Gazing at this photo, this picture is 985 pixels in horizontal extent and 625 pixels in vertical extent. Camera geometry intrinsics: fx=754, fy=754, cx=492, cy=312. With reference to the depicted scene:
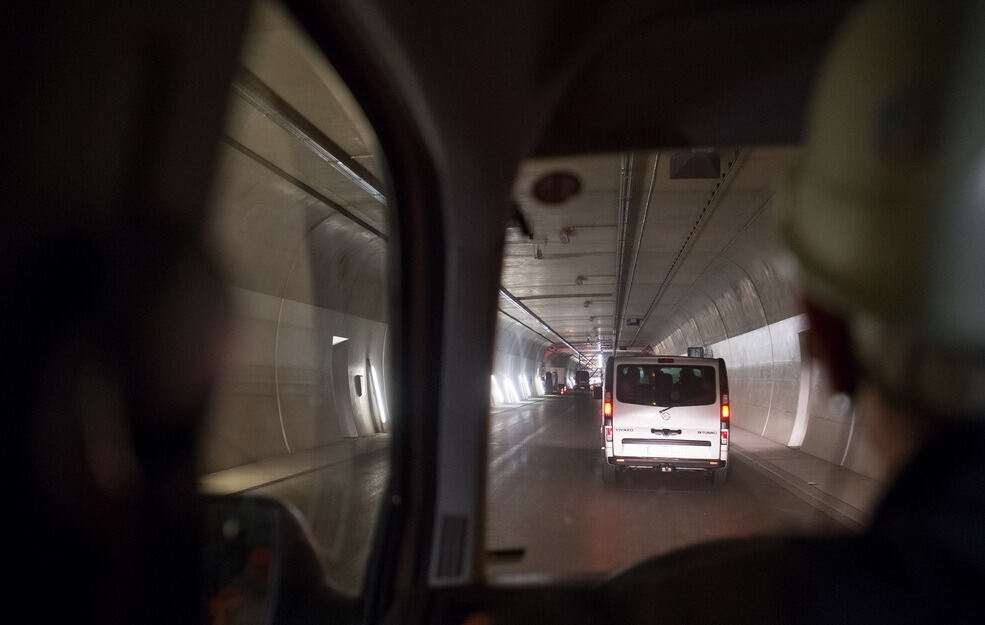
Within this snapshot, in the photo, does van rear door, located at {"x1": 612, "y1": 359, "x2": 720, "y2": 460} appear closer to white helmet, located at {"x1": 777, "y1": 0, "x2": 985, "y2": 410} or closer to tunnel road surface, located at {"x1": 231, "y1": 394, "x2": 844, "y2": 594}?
tunnel road surface, located at {"x1": 231, "y1": 394, "x2": 844, "y2": 594}

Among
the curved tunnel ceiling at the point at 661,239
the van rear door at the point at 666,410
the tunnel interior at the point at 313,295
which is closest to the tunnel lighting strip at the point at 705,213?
the curved tunnel ceiling at the point at 661,239

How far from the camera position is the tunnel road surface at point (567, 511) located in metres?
3.27

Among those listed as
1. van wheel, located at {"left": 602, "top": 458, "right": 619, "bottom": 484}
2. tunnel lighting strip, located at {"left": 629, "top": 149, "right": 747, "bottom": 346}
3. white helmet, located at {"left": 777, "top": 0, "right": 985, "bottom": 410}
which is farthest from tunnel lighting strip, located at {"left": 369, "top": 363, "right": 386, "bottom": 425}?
van wheel, located at {"left": 602, "top": 458, "right": 619, "bottom": 484}

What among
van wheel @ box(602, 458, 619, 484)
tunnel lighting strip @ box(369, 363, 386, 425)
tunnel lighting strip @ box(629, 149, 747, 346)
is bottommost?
van wheel @ box(602, 458, 619, 484)

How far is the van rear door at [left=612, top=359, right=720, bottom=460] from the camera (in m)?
13.7

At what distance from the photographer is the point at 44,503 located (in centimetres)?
108

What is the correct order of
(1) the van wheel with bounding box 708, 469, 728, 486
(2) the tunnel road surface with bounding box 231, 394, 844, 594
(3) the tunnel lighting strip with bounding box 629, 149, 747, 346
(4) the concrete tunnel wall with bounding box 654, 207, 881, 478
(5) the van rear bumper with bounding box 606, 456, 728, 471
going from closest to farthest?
(2) the tunnel road surface with bounding box 231, 394, 844, 594 → (3) the tunnel lighting strip with bounding box 629, 149, 747, 346 → (5) the van rear bumper with bounding box 606, 456, 728, 471 → (1) the van wheel with bounding box 708, 469, 728, 486 → (4) the concrete tunnel wall with bounding box 654, 207, 881, 478

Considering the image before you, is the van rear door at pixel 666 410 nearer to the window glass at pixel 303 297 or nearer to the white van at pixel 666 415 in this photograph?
→ the white van at pixel 666 415

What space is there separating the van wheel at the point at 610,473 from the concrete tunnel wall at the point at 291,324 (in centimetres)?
1104

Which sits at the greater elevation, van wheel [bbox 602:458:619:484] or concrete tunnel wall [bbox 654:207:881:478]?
concrete tunnel wall [bbox 654:207:881:478]

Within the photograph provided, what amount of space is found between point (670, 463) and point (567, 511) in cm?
397

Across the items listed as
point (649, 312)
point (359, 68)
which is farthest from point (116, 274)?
point (649, 312)

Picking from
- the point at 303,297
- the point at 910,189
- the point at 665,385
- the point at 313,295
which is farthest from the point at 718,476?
the point at 910,189

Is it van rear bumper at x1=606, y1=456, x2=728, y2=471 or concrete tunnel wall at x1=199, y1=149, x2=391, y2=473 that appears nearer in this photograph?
concrete tunnel wall at x1=199, y1=149, x2=391, y2=473
